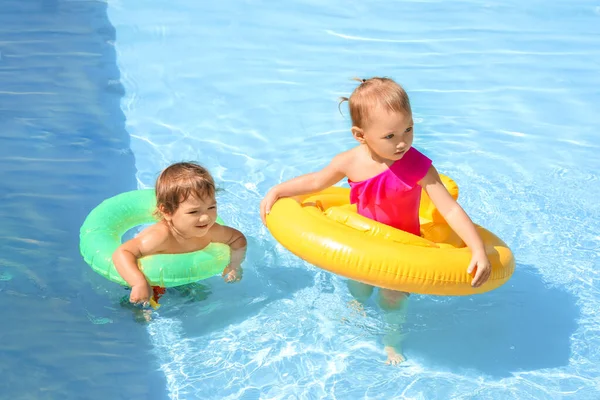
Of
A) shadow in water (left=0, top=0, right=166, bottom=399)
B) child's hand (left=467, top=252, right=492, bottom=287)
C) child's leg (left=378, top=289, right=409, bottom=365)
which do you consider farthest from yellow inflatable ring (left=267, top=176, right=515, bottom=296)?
shadow in water (left=0, top=0, right=166, bottom=399)

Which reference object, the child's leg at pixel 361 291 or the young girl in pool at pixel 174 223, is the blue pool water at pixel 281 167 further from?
the young girl in pool at pixel 174 223

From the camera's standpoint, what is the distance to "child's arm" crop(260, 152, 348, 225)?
450cm

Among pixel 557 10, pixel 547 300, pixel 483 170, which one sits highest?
pixel 557 10

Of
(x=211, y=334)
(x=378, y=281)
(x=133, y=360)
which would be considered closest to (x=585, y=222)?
(x=378, y=281)

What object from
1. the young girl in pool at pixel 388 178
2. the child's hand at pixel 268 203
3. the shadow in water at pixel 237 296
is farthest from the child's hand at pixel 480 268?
the shadow in water at pixel 237 296

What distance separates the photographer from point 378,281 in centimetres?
401

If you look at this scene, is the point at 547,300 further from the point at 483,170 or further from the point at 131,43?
the point at 131,43

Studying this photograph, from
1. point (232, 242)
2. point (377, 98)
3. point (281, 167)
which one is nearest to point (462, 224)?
point (377, 98)

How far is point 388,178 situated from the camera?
4363mm

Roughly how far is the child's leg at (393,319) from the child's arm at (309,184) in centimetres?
70

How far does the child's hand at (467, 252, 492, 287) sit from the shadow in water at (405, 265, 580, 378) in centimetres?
74

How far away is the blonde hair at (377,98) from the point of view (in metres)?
4.04

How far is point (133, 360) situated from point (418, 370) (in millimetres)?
1557

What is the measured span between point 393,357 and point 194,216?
53.3 inches
